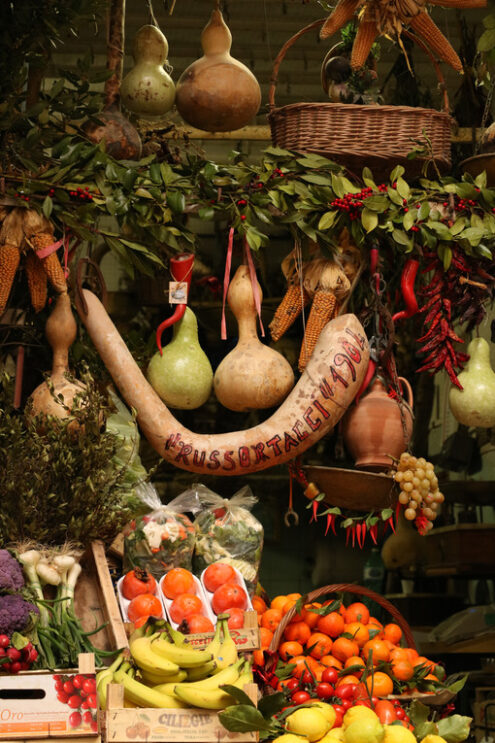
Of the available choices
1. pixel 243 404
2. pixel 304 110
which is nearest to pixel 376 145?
pixel 304 110

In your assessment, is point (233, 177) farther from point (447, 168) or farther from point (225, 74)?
point (447, 168)

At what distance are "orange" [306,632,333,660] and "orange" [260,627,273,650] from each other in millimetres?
158

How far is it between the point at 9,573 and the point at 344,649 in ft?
A: 4.35

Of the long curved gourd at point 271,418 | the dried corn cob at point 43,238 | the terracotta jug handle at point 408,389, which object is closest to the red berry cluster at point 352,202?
the long curved gourd at point 271,418

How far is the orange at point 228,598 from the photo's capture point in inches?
135

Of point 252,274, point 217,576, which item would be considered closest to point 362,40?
point 252,274

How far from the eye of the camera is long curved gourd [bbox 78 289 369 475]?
3639mm

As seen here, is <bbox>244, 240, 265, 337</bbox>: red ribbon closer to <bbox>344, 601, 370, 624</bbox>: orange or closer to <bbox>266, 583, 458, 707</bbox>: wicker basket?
<bbox>266, 583, 458, 707</bbox>: wicker basket

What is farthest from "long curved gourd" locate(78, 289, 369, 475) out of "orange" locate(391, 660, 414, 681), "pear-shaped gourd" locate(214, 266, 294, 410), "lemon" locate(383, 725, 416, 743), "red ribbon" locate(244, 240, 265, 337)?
"lemon" locate(383, 725, 416, 743)

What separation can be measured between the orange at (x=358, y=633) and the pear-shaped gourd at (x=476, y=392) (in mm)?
859

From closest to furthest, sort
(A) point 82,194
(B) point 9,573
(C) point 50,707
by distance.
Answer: (C) point 50,707 < (B) point 9,573 < (A) point 82,194

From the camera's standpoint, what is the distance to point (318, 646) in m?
3.82

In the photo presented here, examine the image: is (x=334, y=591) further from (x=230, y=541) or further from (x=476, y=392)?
(x=476, y=392)

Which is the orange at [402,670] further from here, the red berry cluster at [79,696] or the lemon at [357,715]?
the red berry cluster at [79,696]
